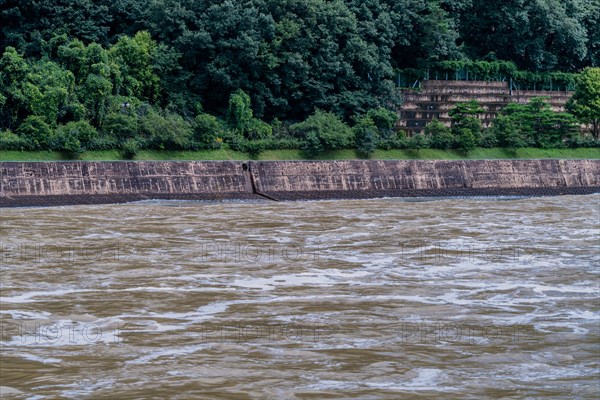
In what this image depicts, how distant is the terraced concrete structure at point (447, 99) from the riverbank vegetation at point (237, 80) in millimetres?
1669

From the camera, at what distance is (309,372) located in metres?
11.8

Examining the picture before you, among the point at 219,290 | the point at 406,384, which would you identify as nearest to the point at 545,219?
the point at 219,290

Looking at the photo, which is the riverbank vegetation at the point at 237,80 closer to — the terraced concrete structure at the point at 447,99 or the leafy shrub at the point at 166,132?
the leafy shrub at the point at 166,132

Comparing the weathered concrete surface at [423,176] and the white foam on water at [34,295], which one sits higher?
the white foam on water at [34,295]

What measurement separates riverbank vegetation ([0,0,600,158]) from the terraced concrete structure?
5.47 ft

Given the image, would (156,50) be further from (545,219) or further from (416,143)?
(545,219)

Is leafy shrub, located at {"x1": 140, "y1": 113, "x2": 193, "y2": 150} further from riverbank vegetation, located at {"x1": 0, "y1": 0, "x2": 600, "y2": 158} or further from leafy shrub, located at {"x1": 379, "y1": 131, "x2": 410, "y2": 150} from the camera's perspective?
leafy shrub, located at {"x1": 379, "y1": 131, "x2": 410, "y2": 150}

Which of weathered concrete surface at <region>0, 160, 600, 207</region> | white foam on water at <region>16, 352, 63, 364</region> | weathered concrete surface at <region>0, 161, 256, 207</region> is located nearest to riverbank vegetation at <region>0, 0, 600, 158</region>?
weathered concrete surface at <region>0, 161, 256, 207</region>

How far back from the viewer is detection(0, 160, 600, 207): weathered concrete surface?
3656 cm

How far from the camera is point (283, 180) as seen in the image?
41.4 meters

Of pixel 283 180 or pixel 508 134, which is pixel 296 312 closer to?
pixel 283 180

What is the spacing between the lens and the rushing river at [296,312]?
37.7 ft

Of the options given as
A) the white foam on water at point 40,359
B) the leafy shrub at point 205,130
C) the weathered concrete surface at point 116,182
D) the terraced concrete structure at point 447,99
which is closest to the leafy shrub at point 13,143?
the weathered concrete surface at point 116,182

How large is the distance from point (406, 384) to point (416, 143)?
3839 centimetres
